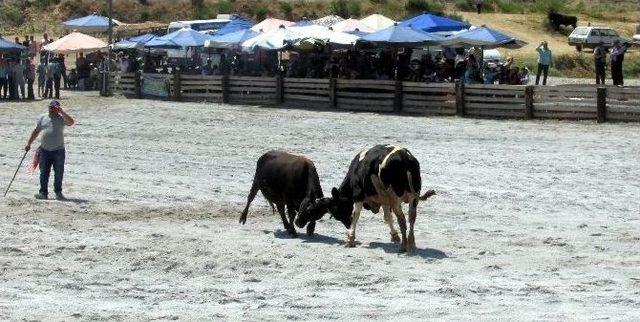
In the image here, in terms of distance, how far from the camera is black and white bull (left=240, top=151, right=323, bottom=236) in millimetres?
15344

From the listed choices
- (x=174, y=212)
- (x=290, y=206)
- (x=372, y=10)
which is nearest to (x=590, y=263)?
(x=290, y=206)

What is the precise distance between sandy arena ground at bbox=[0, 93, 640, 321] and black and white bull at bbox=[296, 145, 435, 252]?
333mm

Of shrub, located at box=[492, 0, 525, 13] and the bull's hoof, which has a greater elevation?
shrub, located at box=[492, 0, 525, 13]

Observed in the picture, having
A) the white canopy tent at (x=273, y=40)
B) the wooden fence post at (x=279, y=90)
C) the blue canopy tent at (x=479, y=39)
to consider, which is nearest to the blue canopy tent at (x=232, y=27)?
the white canopy tent at (x=273, y=40)

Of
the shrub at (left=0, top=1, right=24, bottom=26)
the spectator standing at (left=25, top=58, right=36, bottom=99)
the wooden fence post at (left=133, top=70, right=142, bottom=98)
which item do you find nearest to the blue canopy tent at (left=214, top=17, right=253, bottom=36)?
the wooden fence post at (left=133, top=70, right=142, bottom=98)

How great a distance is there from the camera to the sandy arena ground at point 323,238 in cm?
1159

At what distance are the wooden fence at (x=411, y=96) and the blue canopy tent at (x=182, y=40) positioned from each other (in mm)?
1639

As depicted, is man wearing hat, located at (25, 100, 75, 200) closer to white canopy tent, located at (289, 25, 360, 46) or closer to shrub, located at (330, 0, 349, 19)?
white canopy tent, located at (289, 25, 360, 46)

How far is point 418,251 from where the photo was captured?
14.5 m

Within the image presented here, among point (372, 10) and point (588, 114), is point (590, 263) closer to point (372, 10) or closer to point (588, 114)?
point (588, 114)

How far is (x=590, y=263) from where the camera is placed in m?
13.7

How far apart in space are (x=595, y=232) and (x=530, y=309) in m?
4.91

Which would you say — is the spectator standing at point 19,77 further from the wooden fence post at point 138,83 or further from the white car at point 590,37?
the white car at point 590,37

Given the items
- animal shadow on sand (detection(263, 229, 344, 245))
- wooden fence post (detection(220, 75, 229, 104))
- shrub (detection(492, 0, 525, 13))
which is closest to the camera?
animal shadow on sand (detection(263, 229, 344, 245))
